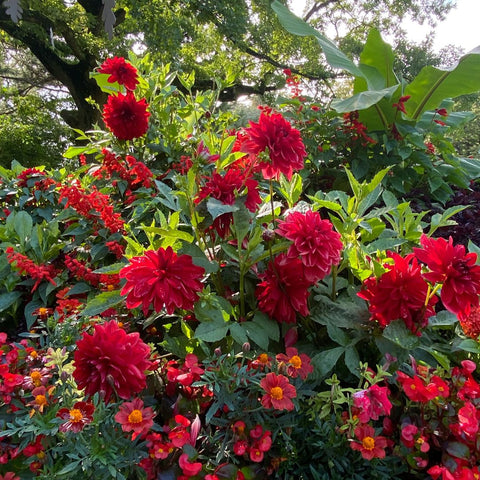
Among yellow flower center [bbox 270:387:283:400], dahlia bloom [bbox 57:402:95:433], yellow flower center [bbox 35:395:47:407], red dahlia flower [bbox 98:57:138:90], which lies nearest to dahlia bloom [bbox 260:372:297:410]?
yellow flower center [bbox 270:387:283:400]

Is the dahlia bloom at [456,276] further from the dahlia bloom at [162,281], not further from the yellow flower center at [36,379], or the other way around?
the yellow flower center at [36,379]

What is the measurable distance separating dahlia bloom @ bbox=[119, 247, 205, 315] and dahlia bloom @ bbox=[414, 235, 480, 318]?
1.81ft

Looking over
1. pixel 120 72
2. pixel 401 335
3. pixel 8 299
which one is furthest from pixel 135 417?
pixel 120 72

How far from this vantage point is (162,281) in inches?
38.6

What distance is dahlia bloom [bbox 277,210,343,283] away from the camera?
981 millimetres

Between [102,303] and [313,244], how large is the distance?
0.60 meters

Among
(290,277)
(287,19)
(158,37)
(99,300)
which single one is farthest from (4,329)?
(158,37)

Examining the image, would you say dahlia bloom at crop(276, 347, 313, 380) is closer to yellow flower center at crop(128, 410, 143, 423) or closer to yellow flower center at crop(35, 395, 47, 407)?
yellow flower center at crop(128, 410, 143, 423)

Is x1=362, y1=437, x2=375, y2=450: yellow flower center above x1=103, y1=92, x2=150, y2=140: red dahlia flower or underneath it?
underneath

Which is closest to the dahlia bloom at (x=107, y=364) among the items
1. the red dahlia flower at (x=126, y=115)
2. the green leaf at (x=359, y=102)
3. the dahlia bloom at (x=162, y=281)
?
the dahlia bloom at (x=162, y=281)

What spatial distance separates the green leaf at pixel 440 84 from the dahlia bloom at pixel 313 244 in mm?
A: 2059

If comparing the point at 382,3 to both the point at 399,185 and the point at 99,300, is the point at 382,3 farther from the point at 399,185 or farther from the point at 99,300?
the point at 99,300

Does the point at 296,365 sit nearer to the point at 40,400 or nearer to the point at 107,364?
the point at 107,364

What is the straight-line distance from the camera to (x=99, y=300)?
1158 millimetres
